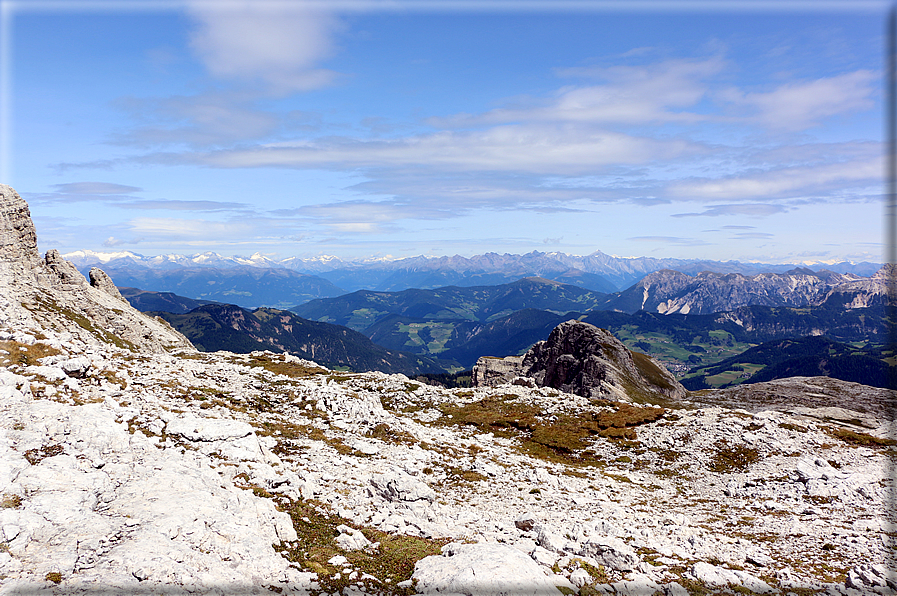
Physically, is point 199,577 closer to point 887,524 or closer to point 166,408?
point 166,408

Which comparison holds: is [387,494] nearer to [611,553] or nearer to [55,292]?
[611,553]

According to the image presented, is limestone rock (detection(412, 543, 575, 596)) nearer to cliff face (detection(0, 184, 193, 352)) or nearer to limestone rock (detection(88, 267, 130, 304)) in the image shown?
cliff face (detection(0, 184, 193, 352))

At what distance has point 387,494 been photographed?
2261 cm

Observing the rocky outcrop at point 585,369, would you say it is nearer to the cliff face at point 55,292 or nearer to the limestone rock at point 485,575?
the limestone rock at point 485,575

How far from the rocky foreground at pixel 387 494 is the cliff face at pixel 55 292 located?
39100 millimetres

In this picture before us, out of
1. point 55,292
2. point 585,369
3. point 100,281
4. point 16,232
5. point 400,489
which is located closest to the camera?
point 400,489

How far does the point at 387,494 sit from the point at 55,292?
86787 mm

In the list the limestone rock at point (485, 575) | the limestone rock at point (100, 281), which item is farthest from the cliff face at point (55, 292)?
the limestone rock at point (485, 575)

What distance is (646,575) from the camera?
639 inches

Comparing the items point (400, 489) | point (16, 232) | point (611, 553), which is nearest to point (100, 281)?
point (16, 232)

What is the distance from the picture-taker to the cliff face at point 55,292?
219 feet

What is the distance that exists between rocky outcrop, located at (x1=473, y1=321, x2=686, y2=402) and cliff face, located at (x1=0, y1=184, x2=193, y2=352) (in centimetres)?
7572

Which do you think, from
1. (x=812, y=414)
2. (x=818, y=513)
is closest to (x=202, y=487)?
(x=818, y=513)

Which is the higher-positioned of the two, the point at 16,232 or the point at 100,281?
the point at 16,232
